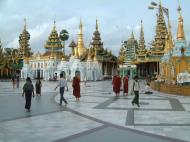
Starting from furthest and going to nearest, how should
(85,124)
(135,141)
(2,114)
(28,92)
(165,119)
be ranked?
(28,92)
(2,114)
(165,119)
(85,124)
(135,141)

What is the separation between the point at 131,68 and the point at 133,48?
23.3ft

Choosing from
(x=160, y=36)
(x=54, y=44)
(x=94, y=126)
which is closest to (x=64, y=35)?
(x=54, y=44)

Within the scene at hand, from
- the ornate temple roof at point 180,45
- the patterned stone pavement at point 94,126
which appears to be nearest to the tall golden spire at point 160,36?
the ornate temple roof at point 180,45

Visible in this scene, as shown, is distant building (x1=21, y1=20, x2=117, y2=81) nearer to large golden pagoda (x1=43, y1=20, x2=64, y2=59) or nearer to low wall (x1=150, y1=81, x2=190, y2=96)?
large golden pagoda (x1=43, y1=20, x2=64, y2=59)

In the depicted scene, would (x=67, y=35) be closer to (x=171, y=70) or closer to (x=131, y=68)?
(x=131, y=68)

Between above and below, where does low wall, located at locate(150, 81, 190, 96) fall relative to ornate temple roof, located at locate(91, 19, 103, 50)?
below

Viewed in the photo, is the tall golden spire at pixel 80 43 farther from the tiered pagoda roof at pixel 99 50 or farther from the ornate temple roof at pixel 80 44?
the tiered pagoda roof at pixel 99 50

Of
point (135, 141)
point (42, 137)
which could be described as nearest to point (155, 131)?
point (135, 141)

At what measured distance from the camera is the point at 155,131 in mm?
9086

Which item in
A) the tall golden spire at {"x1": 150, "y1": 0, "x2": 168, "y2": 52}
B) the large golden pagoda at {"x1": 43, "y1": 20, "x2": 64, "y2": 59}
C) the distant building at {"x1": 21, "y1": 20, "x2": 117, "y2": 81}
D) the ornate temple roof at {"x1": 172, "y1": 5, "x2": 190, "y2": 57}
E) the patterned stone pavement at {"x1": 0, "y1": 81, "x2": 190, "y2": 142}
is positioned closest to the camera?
the patterned stone pavement at {"x1": 0, "y1": 81, "x2": 190, "y2": 142}

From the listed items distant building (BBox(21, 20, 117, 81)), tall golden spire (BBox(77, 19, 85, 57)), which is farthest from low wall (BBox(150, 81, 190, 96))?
tall golden spire (BBox(77, 19, 85, 57))

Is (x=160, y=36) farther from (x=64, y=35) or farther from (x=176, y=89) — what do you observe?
(x=176, y=89)

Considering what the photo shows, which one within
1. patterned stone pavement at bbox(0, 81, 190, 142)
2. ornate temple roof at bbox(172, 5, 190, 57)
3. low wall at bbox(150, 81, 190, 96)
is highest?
ornate temple roof at bbox(172, 5, 190, 57)

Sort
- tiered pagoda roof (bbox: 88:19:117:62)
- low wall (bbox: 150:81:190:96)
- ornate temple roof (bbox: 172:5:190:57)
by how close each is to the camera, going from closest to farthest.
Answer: low wall (bbox: 150:81:190:96) → ornate temple roof (bbox: 172:5:190:57) → tiered pagoda roof (bbox: 88:19:117:62)
